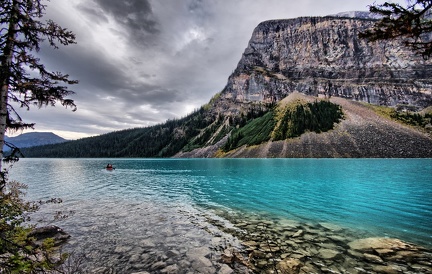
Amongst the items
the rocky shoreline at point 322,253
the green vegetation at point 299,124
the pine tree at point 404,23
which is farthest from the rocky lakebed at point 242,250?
the green vegetation at point 299,124

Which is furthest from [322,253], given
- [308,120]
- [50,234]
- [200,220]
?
[308,120]

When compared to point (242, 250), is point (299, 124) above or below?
above

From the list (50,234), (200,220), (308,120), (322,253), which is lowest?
(200,220)

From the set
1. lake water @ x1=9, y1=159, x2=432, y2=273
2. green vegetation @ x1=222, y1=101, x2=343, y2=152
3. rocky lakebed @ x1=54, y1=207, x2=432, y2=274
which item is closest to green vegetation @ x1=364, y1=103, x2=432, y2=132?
green vegetation @ x1=222, y1=101, x2=343, y2=152

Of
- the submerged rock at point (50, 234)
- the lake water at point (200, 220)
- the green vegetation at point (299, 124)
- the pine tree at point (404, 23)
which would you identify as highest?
the green vegetation at point (299, 124)

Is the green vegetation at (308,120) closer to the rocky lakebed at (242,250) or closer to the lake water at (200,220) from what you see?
the lake water at (200,220)

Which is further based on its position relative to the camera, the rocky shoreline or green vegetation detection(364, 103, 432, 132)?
green vegetation detection(364, 103, 432, 132)

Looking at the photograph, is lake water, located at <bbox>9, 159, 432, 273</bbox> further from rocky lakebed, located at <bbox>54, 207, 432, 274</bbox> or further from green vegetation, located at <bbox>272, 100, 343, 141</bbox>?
green vegetation, located at <bbox>272, 100, 343, 141</bbox>

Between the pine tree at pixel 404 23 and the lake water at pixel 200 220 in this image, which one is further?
the lake water at pixel 200 220

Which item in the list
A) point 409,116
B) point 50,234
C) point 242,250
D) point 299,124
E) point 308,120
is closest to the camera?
point 242,250

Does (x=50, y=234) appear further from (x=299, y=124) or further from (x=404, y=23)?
(x=299, y=124)

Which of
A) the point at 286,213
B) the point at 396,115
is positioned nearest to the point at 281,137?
the point at 396,115

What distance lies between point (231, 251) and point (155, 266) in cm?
370

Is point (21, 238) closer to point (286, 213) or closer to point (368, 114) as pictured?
point (286, 213)
